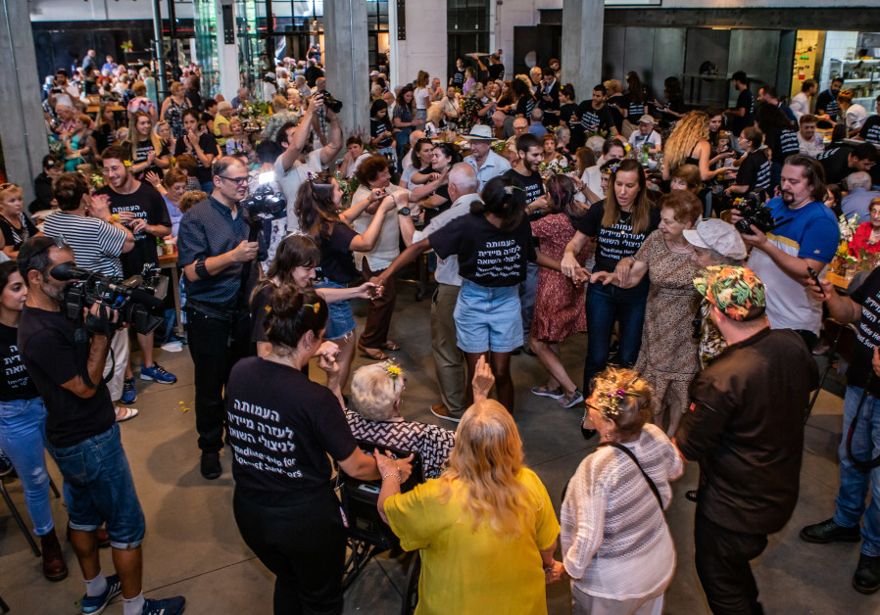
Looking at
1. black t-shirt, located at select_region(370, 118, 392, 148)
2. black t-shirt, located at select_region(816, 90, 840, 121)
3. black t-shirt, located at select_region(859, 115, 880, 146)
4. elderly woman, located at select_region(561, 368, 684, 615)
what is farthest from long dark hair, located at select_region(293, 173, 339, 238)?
black t-shirt, located at select_region(816, 90, 840, 121)

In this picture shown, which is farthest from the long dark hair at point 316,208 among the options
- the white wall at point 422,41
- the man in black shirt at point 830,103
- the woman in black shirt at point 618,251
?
the white wall at point 422,41

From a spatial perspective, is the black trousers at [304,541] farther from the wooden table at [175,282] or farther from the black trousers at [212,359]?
the wooden table at [175,282]

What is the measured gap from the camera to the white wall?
1982cm

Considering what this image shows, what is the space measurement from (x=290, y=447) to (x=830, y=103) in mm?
13058

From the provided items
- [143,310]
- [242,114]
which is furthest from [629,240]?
[242,114]

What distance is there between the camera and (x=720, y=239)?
411 cm

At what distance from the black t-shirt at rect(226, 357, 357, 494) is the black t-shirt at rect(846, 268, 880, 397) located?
2489 millimetres

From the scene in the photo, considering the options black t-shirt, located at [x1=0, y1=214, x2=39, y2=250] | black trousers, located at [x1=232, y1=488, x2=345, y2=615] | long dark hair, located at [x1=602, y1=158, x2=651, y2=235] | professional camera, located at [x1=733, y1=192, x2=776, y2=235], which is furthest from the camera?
black t-shirt, located at [x1=0, y1=214, x2=39, y2=250]

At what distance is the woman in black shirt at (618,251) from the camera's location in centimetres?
475

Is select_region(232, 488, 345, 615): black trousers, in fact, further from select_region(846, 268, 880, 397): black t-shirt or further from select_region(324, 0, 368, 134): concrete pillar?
select_region(324, 0, 368, 134): concrete pillar

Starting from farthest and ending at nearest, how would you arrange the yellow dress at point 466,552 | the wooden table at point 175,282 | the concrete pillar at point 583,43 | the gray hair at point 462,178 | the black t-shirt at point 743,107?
the concrete pillar at point 583,43 → the black t-shirt at point 743,107 → the wooden table at point 175,282 → the gray hair at point 462,178 → the yellow dress at point 466,552

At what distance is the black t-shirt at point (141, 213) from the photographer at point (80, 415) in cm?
276

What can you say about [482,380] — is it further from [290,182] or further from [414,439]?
[290,182]

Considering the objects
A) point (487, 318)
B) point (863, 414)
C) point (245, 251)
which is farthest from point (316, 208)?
point (863, 414)
